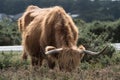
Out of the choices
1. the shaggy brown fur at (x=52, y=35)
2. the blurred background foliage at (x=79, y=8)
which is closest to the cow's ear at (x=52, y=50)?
the shaggy brown fur at (x=52, y=35)

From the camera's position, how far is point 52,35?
13719 millimetres

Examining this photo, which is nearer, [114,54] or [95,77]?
[95,77]

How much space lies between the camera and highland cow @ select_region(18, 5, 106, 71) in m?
12.1

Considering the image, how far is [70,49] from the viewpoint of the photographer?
1216 cm

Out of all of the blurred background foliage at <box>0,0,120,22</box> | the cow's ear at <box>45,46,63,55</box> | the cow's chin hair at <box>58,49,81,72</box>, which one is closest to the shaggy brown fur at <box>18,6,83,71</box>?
the cow's chin hair at <box>58,49,81,72</box>

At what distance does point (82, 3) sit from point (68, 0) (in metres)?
2.49

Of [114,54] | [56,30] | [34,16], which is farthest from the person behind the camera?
[114,54]

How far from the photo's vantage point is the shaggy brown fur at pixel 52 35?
1216 centimetres

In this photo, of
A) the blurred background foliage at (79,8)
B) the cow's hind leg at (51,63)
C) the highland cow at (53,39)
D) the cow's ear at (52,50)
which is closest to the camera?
the highland cow at (53,39)

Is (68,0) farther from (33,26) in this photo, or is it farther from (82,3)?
(33,26)

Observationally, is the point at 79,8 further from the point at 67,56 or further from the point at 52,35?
the point at 67,56

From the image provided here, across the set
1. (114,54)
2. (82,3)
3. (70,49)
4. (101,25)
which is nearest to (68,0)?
(82,3)

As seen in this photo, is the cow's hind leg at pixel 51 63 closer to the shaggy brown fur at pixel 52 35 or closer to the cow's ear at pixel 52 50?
the shaggy brown fur at pixel 52 35

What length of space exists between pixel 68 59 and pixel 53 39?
6.09 ft
